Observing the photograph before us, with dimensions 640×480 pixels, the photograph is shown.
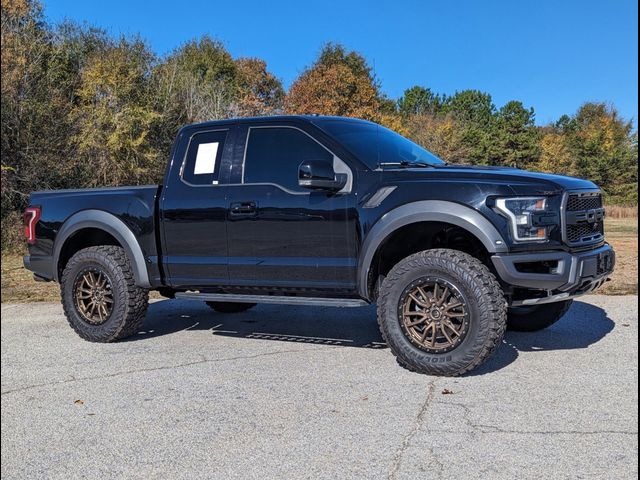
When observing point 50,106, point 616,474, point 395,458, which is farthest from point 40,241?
point 50,106

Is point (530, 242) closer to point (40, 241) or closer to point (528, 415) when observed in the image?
point (528, 415)

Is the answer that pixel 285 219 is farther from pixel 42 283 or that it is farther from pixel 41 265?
pixel 42 283

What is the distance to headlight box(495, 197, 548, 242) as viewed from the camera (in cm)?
429

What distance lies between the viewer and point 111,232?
5.84 meters

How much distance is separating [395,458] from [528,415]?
1.07 metres

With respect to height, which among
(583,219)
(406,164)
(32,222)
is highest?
(406,164)

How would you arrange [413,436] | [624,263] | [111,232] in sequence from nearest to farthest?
[413,436], [111,232], [624,263]

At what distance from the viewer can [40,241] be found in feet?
20.6

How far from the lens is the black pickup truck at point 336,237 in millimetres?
4371

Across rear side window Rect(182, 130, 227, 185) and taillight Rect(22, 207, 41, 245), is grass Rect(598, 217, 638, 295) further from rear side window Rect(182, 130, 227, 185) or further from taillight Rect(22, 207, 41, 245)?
taillight Rect(22, 207, 41, 245)

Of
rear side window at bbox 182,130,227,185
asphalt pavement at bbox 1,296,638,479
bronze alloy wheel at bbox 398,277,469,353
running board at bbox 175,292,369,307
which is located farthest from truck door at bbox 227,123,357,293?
asphalt pavement at bbox 1,296,638,479

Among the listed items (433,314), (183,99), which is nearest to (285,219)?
(433,314)

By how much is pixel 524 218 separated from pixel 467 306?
2.49 ft

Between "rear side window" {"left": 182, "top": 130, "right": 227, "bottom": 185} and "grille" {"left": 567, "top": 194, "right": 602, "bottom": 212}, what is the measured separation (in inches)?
119
